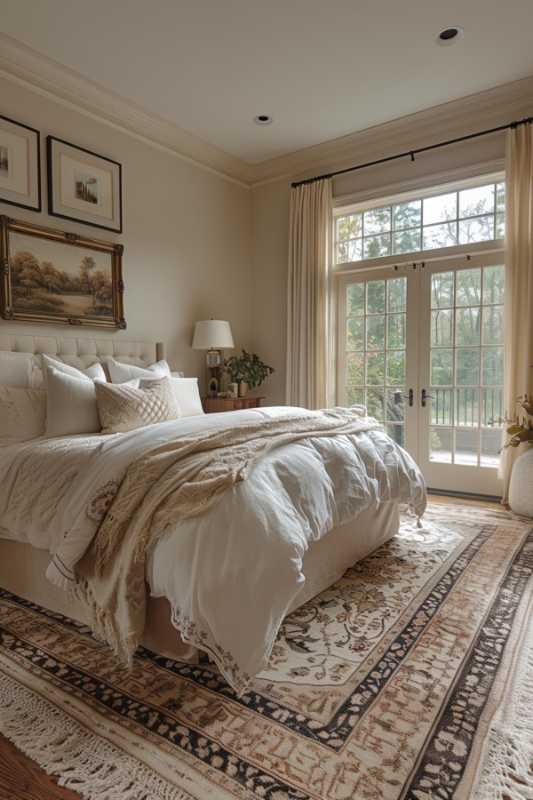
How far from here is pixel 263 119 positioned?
4098 mm

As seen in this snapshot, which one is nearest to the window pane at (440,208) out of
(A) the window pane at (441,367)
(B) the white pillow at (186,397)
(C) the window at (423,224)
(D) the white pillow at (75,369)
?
(C) the window at (423,224)

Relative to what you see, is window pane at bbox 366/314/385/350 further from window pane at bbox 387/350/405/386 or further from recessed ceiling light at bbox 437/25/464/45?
recessed ceiling light at bbox 437/25/464/45

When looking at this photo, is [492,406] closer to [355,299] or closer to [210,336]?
[355,299]

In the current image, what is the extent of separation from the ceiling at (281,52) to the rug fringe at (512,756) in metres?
3.49

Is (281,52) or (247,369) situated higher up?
(281,52)

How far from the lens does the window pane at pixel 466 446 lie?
13.5ft

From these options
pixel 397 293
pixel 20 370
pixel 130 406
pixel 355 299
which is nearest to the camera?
pixel 130 406

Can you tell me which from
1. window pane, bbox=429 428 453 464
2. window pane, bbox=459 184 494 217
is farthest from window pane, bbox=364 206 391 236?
window pane, bbox=429 428 453 464

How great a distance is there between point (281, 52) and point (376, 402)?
2.88m

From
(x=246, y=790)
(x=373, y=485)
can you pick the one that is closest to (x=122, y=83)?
(x=373, y=485)

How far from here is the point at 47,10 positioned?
2.83 meters

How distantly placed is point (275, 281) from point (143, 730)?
14.3 ft

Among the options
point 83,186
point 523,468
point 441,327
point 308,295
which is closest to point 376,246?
point 308,295

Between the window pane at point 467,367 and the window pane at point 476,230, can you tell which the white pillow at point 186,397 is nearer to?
the window pane at point 467,367
